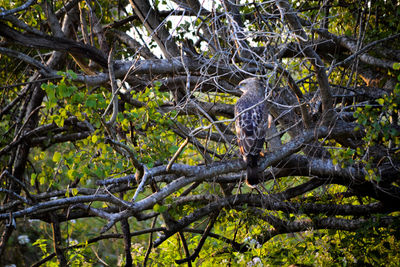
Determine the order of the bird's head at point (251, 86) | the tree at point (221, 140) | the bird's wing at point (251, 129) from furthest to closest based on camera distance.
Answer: the bird's head at point (251, 86) < the bird's wing at point (251, 129) < the tree at point (221, 140)

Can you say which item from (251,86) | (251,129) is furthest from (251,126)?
(251,86)

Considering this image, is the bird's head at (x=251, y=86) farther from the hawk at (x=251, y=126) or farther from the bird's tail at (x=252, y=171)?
the bird's tail at (x=252, y=171)

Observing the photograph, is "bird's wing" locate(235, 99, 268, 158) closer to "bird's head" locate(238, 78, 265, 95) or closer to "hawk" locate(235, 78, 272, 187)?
"hawk" locate(235, 78, 272, 187)

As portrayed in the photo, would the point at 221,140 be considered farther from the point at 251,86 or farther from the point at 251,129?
the point at 251,129

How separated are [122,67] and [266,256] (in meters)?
2.68

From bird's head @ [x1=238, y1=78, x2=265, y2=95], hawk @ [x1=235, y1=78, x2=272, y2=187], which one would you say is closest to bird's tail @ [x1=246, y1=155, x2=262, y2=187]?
hawk @ [x1=235, y1=78, x2=272, y2=187]

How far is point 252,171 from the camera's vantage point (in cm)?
406

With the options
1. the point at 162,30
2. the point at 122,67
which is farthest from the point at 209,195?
the point at 162,30

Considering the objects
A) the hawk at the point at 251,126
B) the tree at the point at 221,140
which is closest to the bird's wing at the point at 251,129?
the hawk at the point at 251,126

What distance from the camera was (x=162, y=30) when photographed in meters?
5.66

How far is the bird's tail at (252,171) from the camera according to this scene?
4.06m

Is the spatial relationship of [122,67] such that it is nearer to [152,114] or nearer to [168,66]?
[168,66]

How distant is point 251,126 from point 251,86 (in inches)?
28.9

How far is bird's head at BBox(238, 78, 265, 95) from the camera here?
16.2ft
